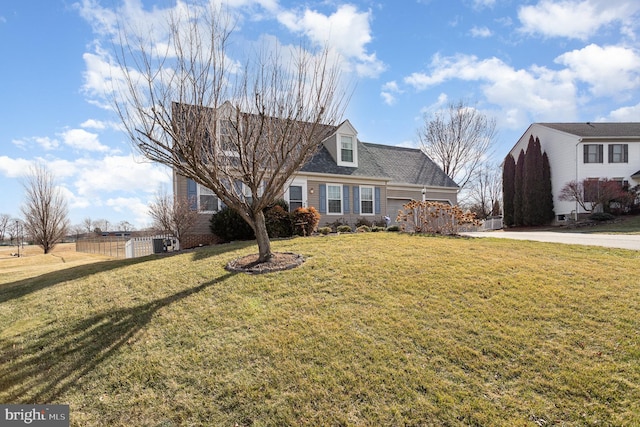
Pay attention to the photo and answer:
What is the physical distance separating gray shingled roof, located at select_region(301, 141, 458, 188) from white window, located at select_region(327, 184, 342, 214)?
80 centimetres

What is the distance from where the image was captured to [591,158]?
917 inches

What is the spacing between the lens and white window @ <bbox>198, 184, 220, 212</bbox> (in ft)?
45.3

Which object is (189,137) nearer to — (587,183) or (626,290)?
(626,290)

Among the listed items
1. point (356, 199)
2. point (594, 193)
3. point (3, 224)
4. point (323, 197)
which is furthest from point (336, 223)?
point (3, 224)

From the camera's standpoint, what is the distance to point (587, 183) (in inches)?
854

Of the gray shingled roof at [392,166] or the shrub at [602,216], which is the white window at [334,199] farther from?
the shrub at [602,216]

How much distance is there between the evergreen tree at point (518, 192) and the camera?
25.4 meters

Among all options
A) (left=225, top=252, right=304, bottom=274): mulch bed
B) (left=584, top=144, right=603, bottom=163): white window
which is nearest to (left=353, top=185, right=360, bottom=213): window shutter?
(left=225, top=252, right=304, bottom=274): mulch bed

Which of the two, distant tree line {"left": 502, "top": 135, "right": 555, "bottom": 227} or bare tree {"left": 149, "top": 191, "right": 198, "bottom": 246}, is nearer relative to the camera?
bare tree {"left": 149, "top": 191, "right": 198, "bottom": 246}

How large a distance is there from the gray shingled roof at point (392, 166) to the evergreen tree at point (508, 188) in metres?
6.90

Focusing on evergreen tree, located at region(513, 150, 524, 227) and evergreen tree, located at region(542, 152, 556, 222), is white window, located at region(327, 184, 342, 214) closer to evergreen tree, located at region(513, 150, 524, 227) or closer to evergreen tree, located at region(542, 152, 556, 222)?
evergreen tree, located at region(513, 150, 524, 227)

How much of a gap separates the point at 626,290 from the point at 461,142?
28.9 metres

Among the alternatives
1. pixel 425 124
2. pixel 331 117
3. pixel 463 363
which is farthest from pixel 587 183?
pixel 463 363

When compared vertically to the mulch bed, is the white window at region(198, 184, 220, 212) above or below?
above
